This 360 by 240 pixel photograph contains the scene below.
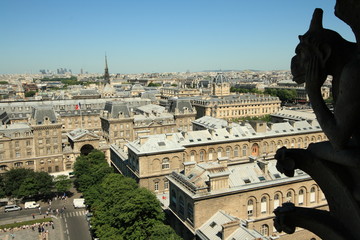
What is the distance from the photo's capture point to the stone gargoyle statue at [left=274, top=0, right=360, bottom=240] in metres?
6.03

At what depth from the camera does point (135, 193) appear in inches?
1590

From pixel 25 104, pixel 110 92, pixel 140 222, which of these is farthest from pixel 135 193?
pixel 110 92

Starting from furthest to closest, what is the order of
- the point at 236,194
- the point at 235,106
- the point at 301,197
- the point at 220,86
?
the point at 220,86
the point at 235,106
the point at 301,197
the point at 236,194

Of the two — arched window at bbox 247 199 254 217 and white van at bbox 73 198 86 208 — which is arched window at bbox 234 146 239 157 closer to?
arched window at bbox 247 199 254 217

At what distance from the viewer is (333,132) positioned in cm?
633

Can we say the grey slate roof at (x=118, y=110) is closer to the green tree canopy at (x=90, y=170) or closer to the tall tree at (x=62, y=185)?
the green tree canopy at (x=90, y=170)

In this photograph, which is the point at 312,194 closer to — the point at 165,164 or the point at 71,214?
the point at 165,164

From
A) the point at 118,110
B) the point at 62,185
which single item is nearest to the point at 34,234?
the point at 62,185

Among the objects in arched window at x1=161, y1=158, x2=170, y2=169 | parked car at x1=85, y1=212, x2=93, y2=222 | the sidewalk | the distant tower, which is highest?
the distant tower

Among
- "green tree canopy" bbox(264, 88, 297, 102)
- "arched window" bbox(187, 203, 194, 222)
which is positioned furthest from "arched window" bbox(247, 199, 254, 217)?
"green tree canopy" bbox(264, 88, 297, 102)

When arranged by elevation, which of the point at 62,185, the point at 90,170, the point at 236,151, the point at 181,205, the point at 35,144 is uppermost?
the point at 236,151

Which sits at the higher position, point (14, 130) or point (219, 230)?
point (14, 130)

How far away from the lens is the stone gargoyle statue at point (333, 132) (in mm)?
6027

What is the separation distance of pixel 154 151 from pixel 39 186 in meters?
27.3
